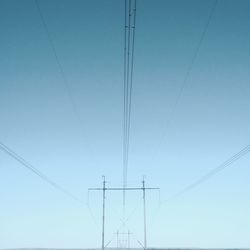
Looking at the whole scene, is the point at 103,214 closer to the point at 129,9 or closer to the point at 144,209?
the point at 144,209

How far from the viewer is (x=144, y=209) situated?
42531 millimetres

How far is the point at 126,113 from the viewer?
24359 millimetres

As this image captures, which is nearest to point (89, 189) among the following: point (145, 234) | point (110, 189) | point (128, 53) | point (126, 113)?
point (110, 189)

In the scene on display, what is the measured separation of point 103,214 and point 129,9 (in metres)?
31.3

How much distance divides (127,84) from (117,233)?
163 ft

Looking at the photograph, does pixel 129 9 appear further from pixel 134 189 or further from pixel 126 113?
pixel 134 189

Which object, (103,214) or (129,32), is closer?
(129,32)

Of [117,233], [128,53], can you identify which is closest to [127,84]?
[128,53]

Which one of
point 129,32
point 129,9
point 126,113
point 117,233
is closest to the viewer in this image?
point 129,9

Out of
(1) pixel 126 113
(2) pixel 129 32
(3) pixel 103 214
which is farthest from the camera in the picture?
(3) pixel 103 214

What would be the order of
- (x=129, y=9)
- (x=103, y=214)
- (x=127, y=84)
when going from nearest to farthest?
1. (x=129, y=9)
2. (x=127, y=84)
3. (x=103, y=214)

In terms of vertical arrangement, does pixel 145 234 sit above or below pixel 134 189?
below

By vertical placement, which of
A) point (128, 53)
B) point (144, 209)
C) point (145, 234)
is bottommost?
point (145, 234)

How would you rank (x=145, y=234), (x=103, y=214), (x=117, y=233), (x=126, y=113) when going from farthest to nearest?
(x=117, y=233) < (x=103, y=214) < (x=145, y=234) < (x=126, y=113)
